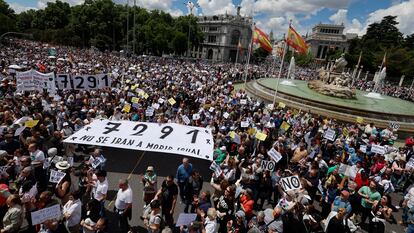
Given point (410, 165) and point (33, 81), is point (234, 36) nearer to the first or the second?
point (33, 81)

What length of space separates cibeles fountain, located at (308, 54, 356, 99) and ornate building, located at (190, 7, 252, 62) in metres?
77.7

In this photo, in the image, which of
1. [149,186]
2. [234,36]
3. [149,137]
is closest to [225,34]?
[234,36]

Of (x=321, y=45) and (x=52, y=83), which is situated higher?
(x=321, y=45)

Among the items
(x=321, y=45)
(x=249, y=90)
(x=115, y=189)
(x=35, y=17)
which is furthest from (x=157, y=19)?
(x=115, y=189)

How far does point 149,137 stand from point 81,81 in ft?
14.9

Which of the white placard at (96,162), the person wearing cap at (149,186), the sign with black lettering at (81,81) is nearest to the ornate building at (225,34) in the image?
the sign with black lettering at (81,81)

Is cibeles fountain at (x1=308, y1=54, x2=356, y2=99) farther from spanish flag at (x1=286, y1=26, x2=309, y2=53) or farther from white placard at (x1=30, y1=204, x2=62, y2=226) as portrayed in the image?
white placard at (x1=30, y1=204, x2=62, y2=226)

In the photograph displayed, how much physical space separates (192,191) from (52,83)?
27.5 ft

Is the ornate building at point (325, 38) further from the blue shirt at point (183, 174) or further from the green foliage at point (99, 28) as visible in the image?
the blue shirt at point (183, 174)

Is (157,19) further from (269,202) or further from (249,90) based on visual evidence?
(269,202)

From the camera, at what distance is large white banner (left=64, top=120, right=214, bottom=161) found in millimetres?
8938

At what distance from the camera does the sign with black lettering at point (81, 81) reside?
1147 centimetres

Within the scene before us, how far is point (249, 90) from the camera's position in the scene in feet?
95.0

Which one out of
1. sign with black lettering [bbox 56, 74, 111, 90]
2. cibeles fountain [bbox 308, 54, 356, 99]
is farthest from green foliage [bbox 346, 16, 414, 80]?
sign with black lettering [bbox 56, 74, 111, 90]
